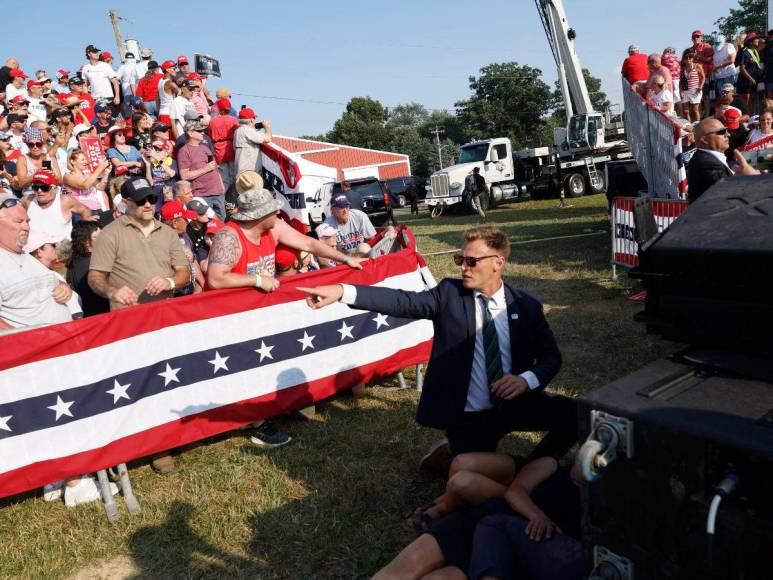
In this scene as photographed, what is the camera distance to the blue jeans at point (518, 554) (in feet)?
8.20

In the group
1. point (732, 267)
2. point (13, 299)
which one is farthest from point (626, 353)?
point (13, 299)

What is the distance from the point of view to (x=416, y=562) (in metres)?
2.70

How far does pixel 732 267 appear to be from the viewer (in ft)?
6.62

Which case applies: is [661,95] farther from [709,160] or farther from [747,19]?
[747,19]

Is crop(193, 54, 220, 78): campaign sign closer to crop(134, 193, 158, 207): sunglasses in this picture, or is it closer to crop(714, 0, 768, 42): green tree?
crop(134, 193, 158, 207): sunglasses

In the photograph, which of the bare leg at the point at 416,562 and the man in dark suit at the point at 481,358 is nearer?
the bare leg at the point at 416,562

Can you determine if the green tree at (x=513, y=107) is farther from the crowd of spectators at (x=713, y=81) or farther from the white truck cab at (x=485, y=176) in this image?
the crowd of spectators at (x=713, y=81)

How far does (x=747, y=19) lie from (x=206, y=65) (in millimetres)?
63619

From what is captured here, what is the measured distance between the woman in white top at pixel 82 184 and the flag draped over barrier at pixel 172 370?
17.6 ft

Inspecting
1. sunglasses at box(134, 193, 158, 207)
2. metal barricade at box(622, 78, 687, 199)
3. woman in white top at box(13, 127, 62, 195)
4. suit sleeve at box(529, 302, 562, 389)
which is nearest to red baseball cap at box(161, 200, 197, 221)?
sunglasses at box(134, 193, 158, 207)

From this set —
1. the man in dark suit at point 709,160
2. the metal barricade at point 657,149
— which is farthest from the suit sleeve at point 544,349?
the metal barricade at point 657,149

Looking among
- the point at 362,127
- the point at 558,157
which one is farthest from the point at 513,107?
the point at 558,157

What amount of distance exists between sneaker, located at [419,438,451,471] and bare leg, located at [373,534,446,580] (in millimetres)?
1455

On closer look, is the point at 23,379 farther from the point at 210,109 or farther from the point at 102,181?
the point at 210,109
